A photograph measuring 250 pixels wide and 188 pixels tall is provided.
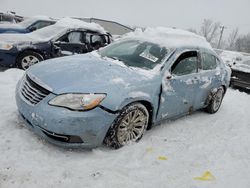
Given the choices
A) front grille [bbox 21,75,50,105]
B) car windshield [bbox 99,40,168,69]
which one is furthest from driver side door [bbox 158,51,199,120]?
front grille [bbox 21,75,50,105]

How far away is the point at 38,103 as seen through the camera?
3459mm

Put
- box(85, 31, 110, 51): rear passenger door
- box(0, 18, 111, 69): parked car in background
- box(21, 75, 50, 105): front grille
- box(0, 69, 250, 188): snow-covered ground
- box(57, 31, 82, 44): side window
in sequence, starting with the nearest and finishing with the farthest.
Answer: box(0, 69, 250, 188): snow-covered ground < box(21, 75, 50, 105): front grille < box(0, 18, 111, 69): parked car in background < box(57, 31, 82, 44): side window < box(85, 31, 110, 51): rear passenger door

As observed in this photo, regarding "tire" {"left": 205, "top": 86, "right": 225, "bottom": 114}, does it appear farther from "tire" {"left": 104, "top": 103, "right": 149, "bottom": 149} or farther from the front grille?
the front grille

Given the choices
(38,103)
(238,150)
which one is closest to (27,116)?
(38,103)

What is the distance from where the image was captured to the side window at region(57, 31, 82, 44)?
7895 millimetres

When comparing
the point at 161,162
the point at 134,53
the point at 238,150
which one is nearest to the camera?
the point at 161,162

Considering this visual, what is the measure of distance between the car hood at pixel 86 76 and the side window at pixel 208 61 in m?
1.50

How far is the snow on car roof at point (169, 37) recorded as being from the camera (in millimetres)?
4867

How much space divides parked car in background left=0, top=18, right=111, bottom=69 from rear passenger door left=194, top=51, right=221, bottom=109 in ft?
12.4

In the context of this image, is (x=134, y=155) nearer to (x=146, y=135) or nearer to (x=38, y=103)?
(x=146, y=135)

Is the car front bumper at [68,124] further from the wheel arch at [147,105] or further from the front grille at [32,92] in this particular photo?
the wheel arch at [147,105]

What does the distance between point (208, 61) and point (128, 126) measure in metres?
2.48

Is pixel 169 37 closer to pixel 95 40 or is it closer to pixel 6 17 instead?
pixel 95 40

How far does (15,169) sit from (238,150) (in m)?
3.28
